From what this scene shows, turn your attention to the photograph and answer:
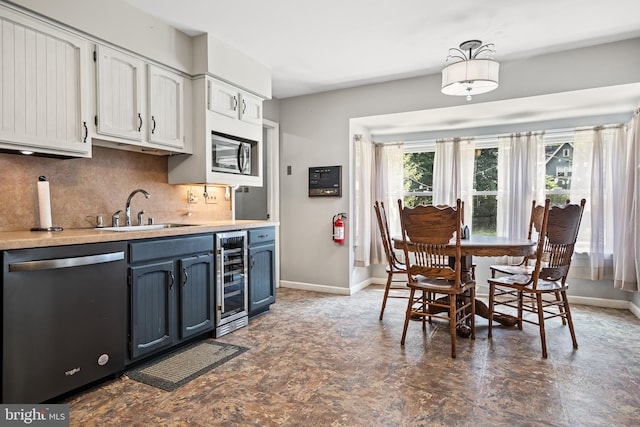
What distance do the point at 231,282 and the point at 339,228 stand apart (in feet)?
5.61

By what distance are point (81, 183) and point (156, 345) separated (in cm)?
132

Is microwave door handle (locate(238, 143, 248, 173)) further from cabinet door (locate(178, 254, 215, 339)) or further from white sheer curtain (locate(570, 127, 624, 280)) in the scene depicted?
white sheer curtain (locate(570, 127, 624, 280))

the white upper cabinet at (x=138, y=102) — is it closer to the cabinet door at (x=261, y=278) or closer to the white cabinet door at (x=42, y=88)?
the white cabinet door at (x=42, y=88)

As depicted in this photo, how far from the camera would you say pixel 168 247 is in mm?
2615

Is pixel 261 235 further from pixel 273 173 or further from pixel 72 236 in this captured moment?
pixel 72 236

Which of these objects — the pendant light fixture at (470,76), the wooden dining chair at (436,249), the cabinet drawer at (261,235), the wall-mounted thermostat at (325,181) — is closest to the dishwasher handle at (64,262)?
the cabinet drawer at (261,235)

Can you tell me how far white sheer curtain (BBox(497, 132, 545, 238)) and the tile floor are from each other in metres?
1.49

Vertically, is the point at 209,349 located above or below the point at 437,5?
below

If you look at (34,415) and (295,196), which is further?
(295,196)

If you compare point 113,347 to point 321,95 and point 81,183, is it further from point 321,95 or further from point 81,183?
point 321,95

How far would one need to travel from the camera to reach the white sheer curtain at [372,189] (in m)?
4.81

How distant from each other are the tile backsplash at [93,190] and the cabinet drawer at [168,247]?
0.67 m

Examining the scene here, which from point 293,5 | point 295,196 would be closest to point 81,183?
point 293,5

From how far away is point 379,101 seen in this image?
4.36m
